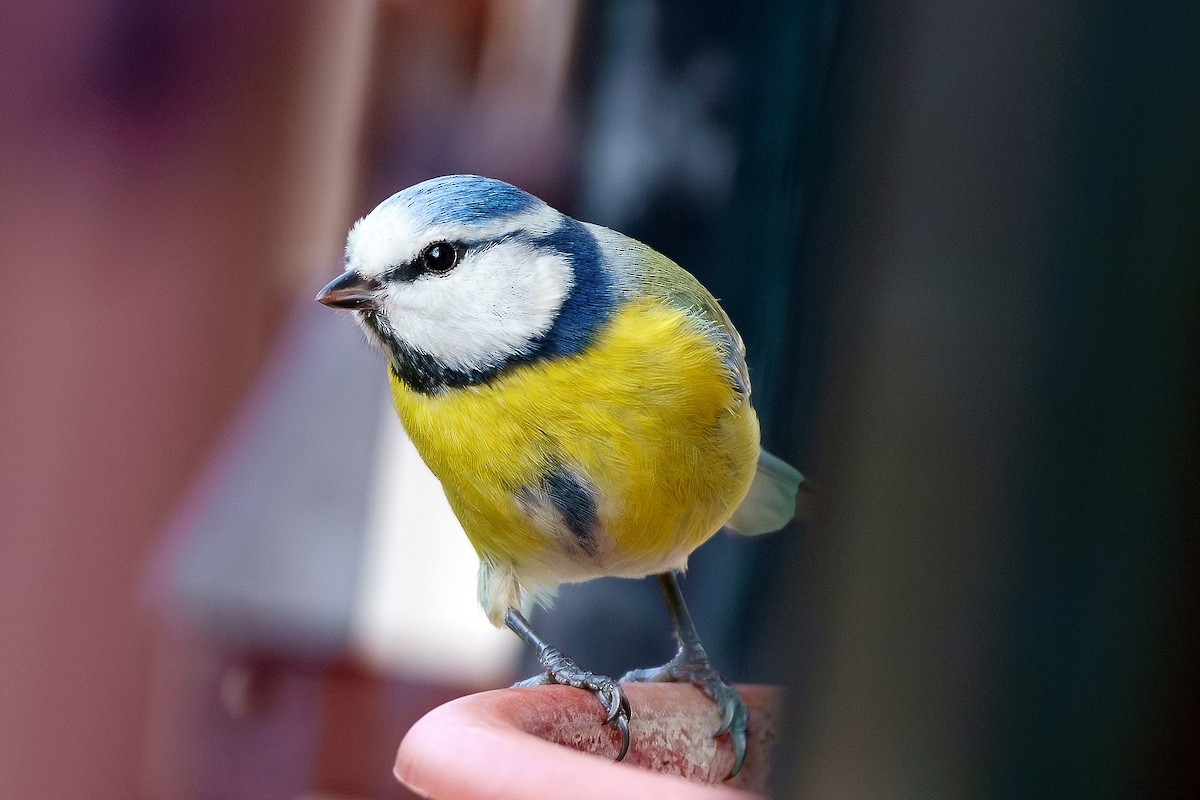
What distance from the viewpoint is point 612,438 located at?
0.57m

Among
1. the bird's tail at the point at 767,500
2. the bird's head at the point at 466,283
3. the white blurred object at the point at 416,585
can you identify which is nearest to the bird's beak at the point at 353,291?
the bird's head at the point at 466,283

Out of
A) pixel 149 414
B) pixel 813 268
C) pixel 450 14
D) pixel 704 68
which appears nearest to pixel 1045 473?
pixel 813 268

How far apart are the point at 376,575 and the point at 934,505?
2.94ft

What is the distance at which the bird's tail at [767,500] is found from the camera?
2.10 feet

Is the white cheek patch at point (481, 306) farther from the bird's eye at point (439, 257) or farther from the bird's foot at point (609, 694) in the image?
the bird's foot at point (609, 694)

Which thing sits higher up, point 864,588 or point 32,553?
point 864,588

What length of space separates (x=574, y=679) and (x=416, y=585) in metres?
0.51

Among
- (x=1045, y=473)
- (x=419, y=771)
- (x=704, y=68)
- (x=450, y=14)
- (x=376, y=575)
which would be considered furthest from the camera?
(x=376, y=575)

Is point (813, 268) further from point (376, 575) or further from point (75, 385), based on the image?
point (75, 385)

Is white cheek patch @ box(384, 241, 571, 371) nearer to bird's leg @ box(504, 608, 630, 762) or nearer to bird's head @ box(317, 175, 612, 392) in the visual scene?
bird's head @ box(317, 175, 612, 392)

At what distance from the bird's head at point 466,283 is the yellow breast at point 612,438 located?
0.04ft

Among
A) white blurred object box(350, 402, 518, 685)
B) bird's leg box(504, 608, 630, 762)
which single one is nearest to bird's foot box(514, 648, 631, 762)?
bird's leg box(504, 608, 630, 762)

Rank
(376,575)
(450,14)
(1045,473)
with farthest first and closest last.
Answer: (376,575) < (450,14) < (1045,473)

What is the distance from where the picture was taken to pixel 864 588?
0.28m
